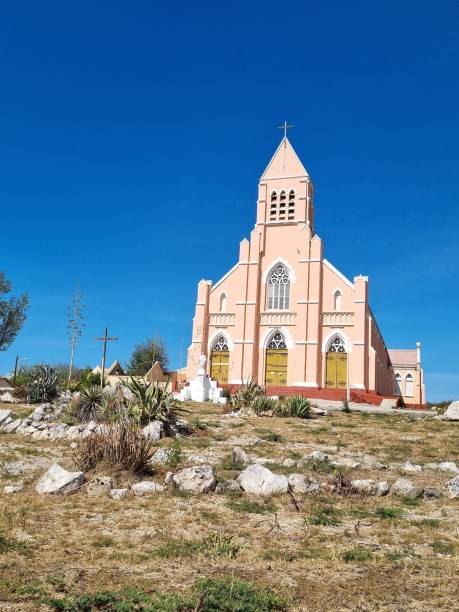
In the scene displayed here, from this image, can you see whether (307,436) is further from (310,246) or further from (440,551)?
(310,246)

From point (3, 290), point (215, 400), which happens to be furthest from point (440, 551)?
point (3, 290)

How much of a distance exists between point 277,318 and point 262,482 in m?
32.2

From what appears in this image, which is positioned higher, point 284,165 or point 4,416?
point 284,165

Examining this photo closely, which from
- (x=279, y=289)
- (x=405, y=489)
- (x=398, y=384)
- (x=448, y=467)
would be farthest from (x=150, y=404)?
(x=398, y=384)

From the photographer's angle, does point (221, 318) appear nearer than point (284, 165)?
Yes

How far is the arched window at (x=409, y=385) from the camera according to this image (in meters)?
58.9

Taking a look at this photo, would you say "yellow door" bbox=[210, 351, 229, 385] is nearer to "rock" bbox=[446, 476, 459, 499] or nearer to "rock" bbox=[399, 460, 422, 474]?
"rock" bbox=[399, 460, 422, 474]

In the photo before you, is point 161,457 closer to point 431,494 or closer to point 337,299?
point 431,494

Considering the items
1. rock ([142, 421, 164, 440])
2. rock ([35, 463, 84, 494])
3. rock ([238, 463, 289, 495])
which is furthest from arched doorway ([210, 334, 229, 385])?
rock ([35, 463, 84, 494])

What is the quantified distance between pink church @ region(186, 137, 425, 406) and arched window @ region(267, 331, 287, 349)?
7 centimetres

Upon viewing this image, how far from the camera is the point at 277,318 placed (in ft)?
137

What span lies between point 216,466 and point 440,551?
5.54m

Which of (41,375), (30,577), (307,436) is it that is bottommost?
(30,577)

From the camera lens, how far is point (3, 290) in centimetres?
4153
